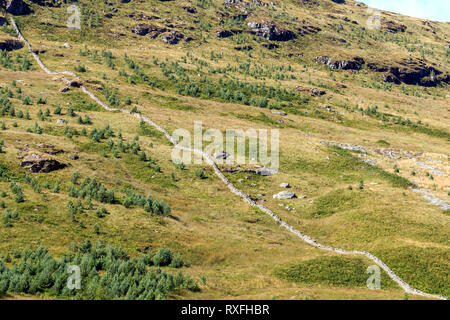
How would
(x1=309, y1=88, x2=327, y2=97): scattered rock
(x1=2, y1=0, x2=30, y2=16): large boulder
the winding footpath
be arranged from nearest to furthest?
the winding footpath < (x1=309, y1=88, x2=327, y2=97): scattered rock < (x1=2, y1=0, x2=30, y2=16): large boulder

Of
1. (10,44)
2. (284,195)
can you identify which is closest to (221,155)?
(284,195)

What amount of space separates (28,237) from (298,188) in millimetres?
54302

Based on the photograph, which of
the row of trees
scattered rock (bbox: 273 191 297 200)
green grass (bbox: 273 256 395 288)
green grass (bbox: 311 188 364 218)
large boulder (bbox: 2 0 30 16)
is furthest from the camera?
large boulder (bbox: 2 0 30 16)

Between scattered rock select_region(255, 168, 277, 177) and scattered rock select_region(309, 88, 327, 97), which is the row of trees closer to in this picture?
scattered rock select_region(255, 168, 277, 177)

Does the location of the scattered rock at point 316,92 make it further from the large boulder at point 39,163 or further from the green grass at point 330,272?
the large boulder at point 39,163

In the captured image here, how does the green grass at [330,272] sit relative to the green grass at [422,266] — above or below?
below

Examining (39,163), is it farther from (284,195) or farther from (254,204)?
(284,195)

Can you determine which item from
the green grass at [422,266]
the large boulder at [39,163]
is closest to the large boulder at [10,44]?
the large boulder at [39,163]

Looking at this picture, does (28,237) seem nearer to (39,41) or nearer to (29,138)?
(29,138)

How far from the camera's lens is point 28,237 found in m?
39.6

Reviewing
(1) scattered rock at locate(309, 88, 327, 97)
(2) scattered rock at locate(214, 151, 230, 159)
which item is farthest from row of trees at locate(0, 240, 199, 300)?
(1) scattered rock at locate(309, 88, 327, 97)

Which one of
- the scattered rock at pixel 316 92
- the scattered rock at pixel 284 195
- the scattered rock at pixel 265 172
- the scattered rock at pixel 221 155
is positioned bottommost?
the scattered rock at pixel 284 195

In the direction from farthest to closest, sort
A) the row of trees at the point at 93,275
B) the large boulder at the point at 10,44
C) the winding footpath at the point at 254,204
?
the large boulder at the point at 10,44
the winding footpath at the point at 254,204
the row of trees at the point at 93,275

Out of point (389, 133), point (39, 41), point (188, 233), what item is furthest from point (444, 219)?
point (39, 41)
